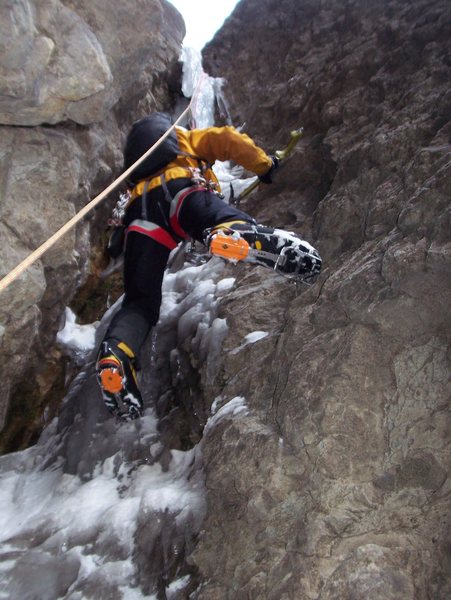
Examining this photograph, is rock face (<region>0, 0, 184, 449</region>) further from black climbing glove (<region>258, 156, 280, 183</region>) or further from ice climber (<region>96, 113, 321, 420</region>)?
black climbing glove (<region>258, 156, 280, 183</region>)

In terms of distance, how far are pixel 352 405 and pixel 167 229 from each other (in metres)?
1.65

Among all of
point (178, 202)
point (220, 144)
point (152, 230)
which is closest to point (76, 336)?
point (152, 230)

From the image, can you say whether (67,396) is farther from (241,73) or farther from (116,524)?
(241,73)

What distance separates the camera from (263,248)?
7.86 feet

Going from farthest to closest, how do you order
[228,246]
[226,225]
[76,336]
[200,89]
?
[200,89] → [76,336] → [226,225] → [228,246]

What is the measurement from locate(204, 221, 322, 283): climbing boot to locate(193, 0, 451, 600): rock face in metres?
0.16

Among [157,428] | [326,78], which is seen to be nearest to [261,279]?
[157,428]

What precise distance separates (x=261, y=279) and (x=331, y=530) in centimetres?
184

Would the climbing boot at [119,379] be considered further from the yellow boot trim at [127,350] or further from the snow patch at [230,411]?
the snow patch at [230,411]

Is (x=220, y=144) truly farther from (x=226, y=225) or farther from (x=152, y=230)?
(x=226, y=225)

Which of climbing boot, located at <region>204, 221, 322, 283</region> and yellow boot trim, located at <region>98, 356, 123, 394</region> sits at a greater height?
climbing boot, located at <region>204, 221, 322, 283</region>

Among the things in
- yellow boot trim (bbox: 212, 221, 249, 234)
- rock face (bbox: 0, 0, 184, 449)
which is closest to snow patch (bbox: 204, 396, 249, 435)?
yellow boot trim (bbox: 212, 221, 249, 234)

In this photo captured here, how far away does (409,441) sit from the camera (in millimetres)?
1616

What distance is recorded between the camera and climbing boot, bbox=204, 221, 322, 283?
233 cm
